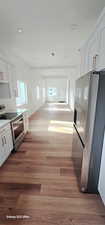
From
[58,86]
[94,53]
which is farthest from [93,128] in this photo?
[58,86]

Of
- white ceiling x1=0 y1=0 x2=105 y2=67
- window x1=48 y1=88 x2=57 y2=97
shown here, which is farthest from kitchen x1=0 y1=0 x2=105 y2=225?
window x1=48 y1=88 x2=57 y2=97

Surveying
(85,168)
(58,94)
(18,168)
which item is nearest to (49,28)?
(85,168)

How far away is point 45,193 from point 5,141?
119cm

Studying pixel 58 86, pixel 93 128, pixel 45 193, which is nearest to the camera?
pixel 93 128

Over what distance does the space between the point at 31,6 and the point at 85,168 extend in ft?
8.01

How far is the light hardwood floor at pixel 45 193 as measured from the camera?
1.32 meters

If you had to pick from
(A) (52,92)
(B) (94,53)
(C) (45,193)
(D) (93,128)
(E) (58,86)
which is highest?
(E) (58,86)

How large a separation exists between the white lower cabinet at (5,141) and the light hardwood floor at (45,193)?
0.78 ft

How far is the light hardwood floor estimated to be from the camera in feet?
4.34

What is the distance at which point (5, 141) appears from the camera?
7.21 feet

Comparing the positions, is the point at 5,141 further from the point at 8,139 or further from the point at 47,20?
the point at 47,20

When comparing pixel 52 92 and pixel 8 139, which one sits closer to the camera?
pixel 8 139

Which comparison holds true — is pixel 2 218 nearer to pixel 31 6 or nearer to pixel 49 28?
pixel 31 6

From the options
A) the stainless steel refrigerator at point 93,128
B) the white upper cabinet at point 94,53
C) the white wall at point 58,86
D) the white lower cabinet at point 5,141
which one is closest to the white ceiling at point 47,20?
the white upper cabinet at point 94,53
